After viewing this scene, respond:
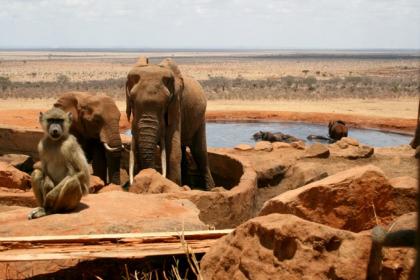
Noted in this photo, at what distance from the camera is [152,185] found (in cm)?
839

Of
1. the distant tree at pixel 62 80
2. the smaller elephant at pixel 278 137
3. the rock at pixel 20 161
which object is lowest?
the distant tree at pixel 62 80

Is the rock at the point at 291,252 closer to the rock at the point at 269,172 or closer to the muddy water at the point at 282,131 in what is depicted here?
the rock at the point at 269,172

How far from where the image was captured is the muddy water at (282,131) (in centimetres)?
2022

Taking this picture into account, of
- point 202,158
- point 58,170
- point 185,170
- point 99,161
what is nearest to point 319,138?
point 185,170

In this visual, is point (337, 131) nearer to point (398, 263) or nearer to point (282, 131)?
point (282, 131)

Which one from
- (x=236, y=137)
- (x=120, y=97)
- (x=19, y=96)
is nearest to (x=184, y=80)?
(x=236, y=137)

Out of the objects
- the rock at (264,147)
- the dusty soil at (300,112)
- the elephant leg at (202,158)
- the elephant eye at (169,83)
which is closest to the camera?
the elephant eye at (169,83)

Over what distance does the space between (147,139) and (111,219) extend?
387cm

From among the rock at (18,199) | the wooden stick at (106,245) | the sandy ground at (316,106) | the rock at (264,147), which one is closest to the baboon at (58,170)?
the wooden stick at (106,245)

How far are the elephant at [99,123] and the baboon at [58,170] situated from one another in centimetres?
467

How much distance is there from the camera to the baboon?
603cm

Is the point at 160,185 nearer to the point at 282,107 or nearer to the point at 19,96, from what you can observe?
the point at 282,107

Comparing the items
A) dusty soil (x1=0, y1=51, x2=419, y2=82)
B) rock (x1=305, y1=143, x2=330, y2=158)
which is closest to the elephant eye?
rock (x1=305, y1=143, x2=330, y2=158)

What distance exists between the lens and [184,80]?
37.0ft
